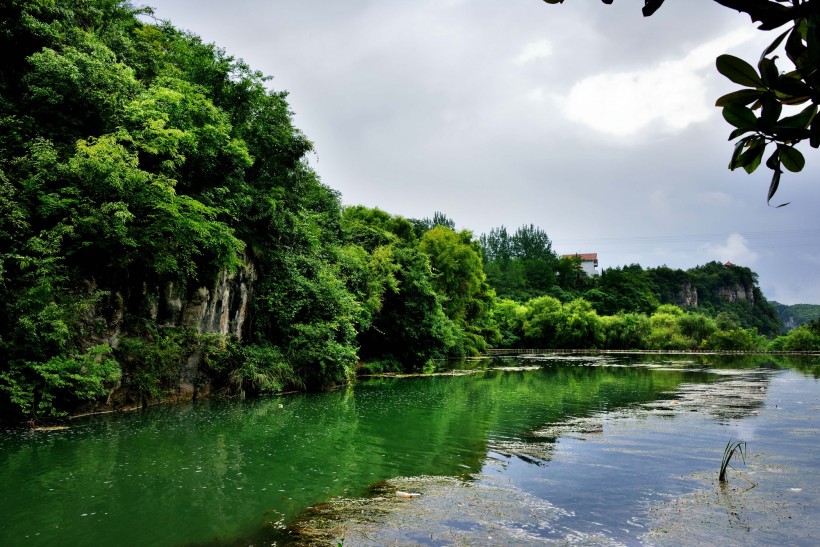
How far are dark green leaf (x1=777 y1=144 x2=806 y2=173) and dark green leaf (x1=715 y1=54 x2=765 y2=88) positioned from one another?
0.97 ft

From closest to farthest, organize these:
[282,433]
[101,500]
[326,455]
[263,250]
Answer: [101,500]
[326,455]
[282,433]
[263,250]

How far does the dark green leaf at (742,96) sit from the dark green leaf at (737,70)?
3 cm

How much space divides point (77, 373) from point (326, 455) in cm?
857

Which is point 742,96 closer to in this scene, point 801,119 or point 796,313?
point 801,119

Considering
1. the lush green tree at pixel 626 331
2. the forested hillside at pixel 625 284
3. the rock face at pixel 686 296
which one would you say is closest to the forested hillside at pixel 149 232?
the lush green tree at pixel 626 331

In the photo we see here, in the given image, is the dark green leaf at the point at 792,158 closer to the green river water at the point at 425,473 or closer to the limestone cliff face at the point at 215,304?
the green river water at the point at 425,473

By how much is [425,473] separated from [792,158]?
1051 centimetres

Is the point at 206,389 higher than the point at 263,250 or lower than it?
lower

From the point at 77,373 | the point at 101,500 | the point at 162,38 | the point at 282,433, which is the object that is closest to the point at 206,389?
the point at 77,373

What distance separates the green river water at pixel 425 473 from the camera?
26.1 feet

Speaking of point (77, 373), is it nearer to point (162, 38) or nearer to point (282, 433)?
point (282, 433)

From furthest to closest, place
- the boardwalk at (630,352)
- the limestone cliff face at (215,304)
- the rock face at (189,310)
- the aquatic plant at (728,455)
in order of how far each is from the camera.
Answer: the boardwalk at (630,352) → the limestone cliff face at (215,304) → the rock face at (189,310) → the aquatic plant at (728,455)

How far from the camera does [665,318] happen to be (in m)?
71.9

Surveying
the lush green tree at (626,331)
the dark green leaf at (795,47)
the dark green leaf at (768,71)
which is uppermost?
the dark green leaf at (795,47)
